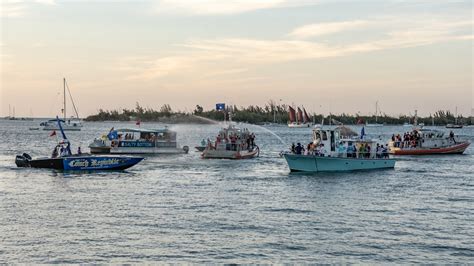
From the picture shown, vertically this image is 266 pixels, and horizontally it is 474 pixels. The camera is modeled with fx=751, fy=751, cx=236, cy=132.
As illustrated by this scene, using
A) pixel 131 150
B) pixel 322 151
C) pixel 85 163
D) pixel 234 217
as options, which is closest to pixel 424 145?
pixel 131 150

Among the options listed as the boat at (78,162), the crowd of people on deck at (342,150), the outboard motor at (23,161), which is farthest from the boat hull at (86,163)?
the crowd of people on deck at (342,150)

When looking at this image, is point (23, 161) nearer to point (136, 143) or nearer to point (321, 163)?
point (136, 143)

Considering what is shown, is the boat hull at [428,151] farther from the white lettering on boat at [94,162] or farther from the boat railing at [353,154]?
the white lettering on boat at [94,162]

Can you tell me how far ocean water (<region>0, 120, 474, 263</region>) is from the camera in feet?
104

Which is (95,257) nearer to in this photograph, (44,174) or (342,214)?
(342,214)

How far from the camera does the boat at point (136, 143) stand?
317 feet

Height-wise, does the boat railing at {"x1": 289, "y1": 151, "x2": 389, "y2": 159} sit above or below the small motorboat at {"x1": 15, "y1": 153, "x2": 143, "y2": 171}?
above

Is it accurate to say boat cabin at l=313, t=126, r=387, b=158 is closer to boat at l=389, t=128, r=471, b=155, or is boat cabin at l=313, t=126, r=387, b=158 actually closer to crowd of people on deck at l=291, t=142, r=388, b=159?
crowd of people on deck at l=291, t=142, r=388, b=159

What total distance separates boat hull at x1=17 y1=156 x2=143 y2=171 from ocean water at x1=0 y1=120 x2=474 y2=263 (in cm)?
105

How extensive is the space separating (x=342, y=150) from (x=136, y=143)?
3604cm

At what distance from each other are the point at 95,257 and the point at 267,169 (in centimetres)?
4661

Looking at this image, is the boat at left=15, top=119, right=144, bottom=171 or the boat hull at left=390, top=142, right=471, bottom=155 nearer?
the boat at left=15, top=119, right=144, bottom=171

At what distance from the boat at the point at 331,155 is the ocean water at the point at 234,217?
158 cm

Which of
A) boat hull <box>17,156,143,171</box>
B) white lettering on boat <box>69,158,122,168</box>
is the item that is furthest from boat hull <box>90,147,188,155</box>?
white lettering on boat <box>69,158,122,168</box>
